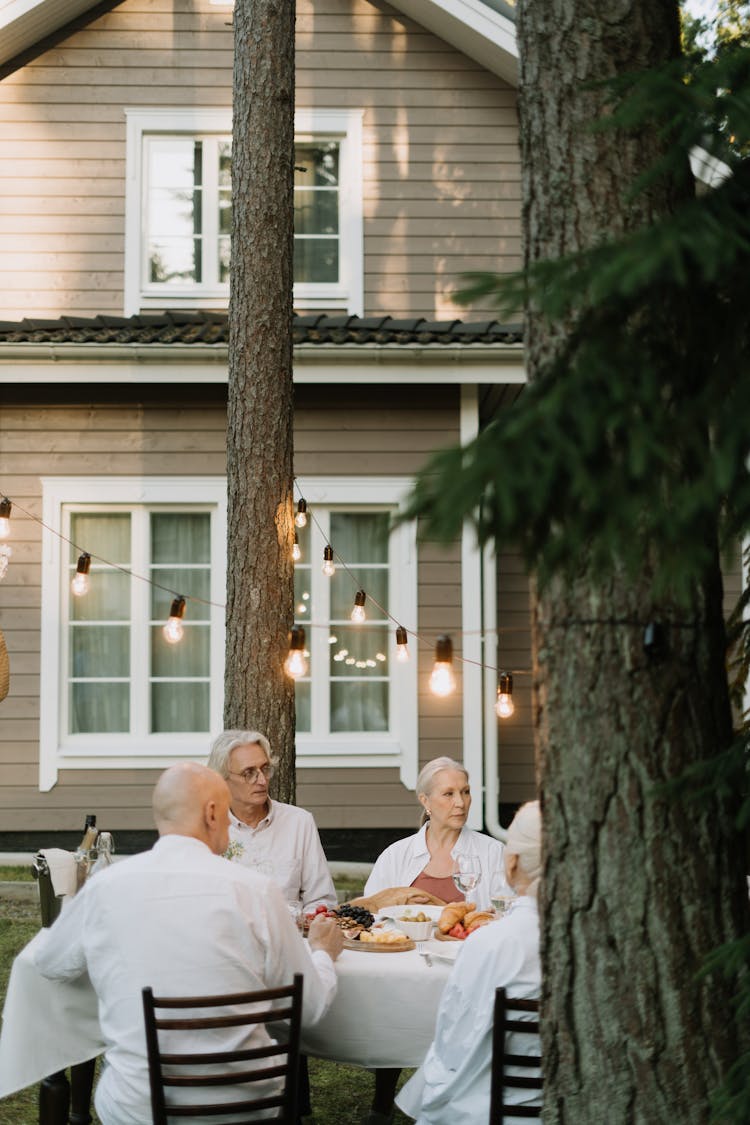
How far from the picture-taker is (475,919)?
14.1 ft

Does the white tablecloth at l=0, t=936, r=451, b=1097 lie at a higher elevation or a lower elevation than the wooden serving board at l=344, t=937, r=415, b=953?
lower

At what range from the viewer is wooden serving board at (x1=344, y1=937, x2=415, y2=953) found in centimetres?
396

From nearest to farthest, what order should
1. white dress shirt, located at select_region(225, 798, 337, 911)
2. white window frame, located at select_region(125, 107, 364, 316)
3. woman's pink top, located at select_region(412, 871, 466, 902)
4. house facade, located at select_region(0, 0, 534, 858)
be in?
white dress shirt, located at select_region(225, 798, 337, 911) → woman's pink top, located at select_region(412, 871, 466, 902) → house facade, located at select_region(0, 0, 534, 858) → white window frame, located at select_region(125, 107, 364, 316)

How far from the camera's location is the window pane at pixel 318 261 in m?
10.4

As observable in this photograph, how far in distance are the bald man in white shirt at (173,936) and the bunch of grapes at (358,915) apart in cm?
85

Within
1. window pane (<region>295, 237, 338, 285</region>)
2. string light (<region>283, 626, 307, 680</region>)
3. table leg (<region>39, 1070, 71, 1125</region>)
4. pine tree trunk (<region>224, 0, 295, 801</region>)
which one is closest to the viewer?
table leg (<region>39, 1070, 71, 1125</region>)

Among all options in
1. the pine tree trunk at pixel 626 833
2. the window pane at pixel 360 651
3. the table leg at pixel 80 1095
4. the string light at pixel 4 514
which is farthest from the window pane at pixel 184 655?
the pine tree trunk at pixel 626 833

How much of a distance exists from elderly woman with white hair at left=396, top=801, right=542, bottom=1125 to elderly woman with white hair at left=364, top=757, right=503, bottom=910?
1690 millimetres

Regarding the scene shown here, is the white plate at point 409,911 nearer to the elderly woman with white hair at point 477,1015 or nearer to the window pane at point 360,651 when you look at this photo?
the elderly woman with white hair at point 477,1015

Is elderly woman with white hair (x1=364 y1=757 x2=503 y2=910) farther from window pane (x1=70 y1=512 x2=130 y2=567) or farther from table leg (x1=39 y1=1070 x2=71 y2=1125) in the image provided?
window pane (x1=70 y1=512 x2=130 y2=567)

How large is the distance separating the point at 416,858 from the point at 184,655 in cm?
470

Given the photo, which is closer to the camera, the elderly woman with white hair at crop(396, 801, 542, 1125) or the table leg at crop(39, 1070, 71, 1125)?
the elderly woman with white hair at crop(396, 801, 542, 1125)

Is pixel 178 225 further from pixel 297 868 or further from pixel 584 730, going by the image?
pixel 584 730

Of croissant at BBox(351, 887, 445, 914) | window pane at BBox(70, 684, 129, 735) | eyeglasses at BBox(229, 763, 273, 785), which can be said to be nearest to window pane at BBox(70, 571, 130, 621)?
window pane at BBox(70, 684, 129, 735)
